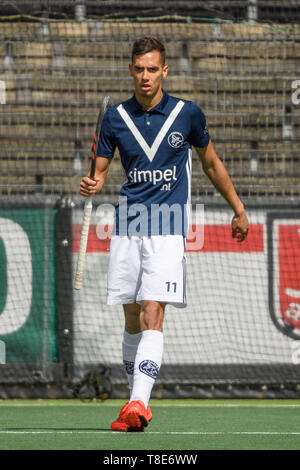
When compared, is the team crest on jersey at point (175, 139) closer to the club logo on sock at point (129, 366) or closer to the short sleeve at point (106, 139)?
the short sleeve at point (106, 139)

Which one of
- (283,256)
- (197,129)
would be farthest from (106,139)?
(283,256)

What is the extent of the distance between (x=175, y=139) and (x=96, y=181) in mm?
467

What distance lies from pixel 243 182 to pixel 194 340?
Result: 1.59 meters

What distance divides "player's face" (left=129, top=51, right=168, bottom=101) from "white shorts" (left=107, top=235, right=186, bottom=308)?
76cm

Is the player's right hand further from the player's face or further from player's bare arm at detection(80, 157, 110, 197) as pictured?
the player's face

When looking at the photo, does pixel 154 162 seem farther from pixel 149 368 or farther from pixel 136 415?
pixel 136 415

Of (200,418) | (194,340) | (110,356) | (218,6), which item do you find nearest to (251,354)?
(194,340)

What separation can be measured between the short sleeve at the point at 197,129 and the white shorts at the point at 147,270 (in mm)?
545

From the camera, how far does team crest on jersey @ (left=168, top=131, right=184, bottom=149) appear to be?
544cm

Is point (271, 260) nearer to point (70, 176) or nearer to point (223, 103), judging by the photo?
point (223, 103)

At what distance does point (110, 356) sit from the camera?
27.0ft

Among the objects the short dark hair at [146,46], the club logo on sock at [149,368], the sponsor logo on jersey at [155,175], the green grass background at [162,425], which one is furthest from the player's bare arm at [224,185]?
the green grass background at [162,425]

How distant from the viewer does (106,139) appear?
5.58 m

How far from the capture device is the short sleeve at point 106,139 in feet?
18.2
